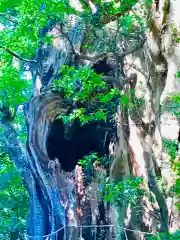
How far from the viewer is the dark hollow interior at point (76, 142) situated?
537cm

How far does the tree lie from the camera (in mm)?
4777

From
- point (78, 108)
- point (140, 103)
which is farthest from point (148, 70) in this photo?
point (78, 108)

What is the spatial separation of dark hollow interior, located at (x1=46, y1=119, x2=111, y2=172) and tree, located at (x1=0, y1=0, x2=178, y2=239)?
0.6 inches

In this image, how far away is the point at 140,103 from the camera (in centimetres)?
567

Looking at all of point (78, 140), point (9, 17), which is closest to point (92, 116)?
point (78, 140)

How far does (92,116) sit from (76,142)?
837 millimetres

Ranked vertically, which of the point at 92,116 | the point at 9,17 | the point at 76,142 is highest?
the point at 9,17

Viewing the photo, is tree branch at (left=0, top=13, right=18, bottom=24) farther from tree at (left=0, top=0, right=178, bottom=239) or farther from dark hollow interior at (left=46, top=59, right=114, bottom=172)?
dark hollow interior at (left=46, top=59, right=114, bottom=172)

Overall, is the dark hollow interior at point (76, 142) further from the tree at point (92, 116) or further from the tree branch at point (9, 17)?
the tree branch at point (9, 17)

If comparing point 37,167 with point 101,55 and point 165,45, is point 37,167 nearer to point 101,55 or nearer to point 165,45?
point 101,55

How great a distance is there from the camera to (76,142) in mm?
5480

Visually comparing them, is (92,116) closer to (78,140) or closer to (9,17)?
(78,140)

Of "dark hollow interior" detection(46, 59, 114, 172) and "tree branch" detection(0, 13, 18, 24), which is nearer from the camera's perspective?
"dark hollow interior" detection(46, 59, 114, 172)

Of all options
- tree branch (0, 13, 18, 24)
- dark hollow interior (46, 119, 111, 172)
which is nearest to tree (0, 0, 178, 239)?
dark hollow interior (46, 119, 111, 172)
